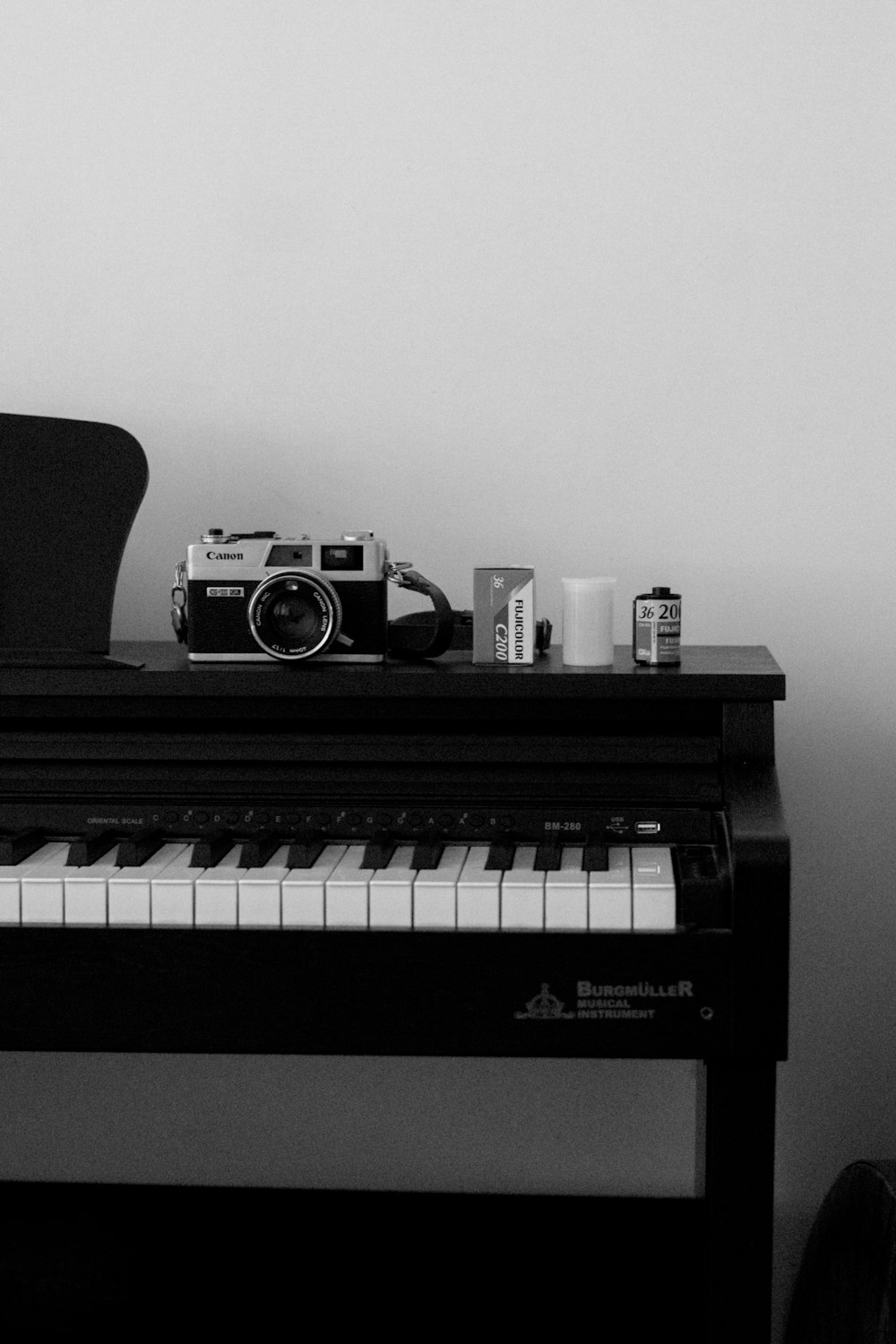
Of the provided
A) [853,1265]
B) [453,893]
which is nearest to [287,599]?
[453,893]

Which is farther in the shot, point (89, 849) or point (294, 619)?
point (294, 619)

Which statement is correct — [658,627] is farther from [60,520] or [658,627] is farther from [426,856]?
[60,520]

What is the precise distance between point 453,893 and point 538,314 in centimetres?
90

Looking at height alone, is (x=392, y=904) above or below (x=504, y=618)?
below

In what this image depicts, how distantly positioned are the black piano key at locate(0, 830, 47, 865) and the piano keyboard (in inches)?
0.8

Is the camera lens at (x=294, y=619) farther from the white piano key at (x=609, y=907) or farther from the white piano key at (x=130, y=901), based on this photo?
the white piano key at (x=609, y=907)

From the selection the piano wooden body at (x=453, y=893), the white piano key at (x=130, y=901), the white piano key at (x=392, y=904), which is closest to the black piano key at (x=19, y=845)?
the piano wooden body at (x=453, y=893)

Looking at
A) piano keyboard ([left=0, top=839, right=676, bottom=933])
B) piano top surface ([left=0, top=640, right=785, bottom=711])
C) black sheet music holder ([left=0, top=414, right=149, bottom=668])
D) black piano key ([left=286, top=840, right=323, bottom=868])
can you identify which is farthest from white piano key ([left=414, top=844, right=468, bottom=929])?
black sheet music holder ([left=0, top=414, right=149, bottom=668])

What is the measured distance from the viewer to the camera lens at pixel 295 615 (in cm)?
142

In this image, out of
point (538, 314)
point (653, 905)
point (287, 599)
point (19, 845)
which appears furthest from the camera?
point (538, 314)

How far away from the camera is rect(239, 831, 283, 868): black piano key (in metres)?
1.28

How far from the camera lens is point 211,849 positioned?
1296mm

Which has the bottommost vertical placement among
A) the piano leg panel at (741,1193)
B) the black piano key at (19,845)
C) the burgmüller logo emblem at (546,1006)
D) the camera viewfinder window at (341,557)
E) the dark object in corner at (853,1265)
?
the dark object in corner at (853,1265)

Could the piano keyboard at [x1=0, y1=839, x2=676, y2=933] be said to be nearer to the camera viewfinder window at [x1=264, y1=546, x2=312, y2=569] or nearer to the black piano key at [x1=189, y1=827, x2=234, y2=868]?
the black piano key at [x1=189, y1=827, x2=234, y2=868]
